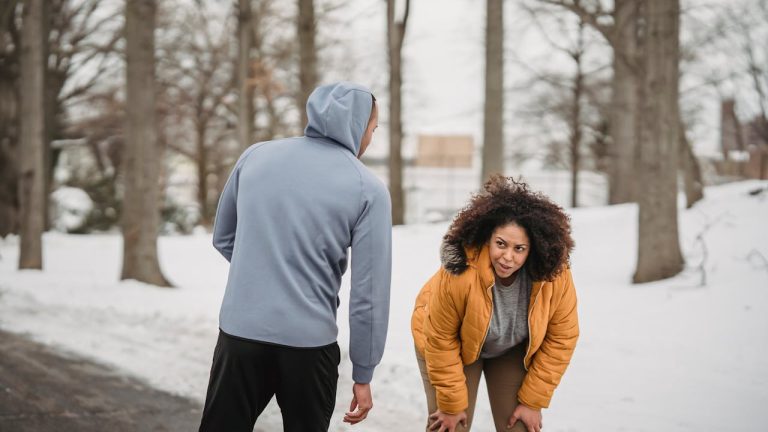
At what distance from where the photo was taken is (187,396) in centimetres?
586

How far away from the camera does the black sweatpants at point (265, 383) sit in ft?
8.71

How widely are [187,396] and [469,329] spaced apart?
351 cm

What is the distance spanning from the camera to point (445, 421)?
318 centimetres

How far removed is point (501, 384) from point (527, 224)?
0.77 meters

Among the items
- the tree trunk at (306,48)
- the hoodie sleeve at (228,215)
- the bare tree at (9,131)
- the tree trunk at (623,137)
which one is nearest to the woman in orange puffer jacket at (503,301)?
the hoodie sleeve at (228,215)

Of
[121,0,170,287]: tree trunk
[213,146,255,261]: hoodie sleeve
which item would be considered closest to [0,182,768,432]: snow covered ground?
[121,0,170,287]: tree trunk

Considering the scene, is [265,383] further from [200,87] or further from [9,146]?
[200,87]

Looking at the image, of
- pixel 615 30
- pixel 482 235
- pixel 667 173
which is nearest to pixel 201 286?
pixel 667 173

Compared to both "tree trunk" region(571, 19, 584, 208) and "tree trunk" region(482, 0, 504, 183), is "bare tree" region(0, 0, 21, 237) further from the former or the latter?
"tree trunk" region(571, 19, 584, 208)

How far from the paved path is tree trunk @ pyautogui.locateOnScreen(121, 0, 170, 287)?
15.4ft

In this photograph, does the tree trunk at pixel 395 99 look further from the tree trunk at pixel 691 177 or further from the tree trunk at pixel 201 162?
the tree trunk at pixel 201 162

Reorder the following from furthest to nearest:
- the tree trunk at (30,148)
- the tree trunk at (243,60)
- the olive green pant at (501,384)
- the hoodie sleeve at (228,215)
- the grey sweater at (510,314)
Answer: the tree trunk at (243,60) < the tree trunk at (30,148) < the olive green pant at (501,384) < the grey sweater at (510,314) < the hoodie sleeve at (228,215)

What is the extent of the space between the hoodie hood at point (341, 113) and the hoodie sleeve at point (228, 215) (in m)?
0.28

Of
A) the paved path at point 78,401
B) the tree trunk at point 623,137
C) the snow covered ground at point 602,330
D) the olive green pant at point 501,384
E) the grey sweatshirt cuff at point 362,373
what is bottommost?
the paved path at point 78,401
